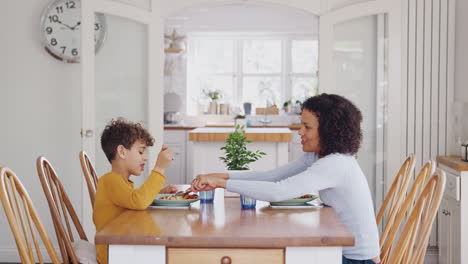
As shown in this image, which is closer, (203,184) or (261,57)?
(203,184)

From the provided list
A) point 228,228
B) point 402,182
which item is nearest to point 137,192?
point 228,228

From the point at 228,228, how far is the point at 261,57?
692cm

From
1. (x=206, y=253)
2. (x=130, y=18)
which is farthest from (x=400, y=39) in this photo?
(x=206, y=253)

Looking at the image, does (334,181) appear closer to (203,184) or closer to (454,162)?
(203,184)

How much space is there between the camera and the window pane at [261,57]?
8.55 meters

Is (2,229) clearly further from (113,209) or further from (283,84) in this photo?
(283,84)

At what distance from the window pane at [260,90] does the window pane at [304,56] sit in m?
0.34

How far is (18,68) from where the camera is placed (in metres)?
4.65

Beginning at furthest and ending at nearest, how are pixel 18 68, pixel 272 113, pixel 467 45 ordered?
pixel 272 113
pixel 18 68
pixel 467 45

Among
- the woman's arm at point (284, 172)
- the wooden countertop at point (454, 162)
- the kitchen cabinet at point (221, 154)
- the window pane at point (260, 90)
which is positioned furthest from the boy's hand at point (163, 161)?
the window pane at point (260, 90)

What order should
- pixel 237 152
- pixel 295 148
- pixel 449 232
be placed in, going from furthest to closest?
pixel 295 148 < pixel 449 232 < pixel 237 152

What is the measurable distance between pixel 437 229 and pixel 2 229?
11.0 feet

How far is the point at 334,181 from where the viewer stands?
7.14 ft

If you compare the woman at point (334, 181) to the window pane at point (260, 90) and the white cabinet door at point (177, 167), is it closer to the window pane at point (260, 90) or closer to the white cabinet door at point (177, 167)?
the white cabinet door at point (177, 167)
